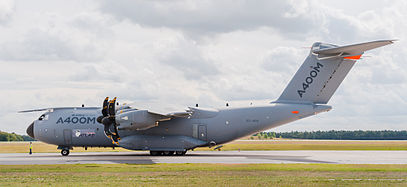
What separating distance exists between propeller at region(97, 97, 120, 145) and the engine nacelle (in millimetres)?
422

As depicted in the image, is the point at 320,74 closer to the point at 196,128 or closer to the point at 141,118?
the point at 196,128

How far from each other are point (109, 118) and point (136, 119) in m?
1.83

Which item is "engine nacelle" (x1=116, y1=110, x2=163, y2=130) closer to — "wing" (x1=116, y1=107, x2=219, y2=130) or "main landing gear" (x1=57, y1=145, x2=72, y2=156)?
"wing" (x1=116, y1=107, x2=219, y2=130)

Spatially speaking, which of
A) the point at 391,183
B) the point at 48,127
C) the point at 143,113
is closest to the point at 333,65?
the point at 143,113

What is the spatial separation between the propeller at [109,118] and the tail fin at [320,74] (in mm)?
12184

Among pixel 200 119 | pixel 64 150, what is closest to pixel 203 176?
pixel 200 119

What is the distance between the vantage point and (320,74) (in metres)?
32.6

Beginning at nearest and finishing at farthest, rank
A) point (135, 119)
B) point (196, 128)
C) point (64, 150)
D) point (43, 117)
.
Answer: point (135, 119), point (196, 128), point (64, 150), point (43, 117)

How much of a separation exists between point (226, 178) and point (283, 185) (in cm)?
282

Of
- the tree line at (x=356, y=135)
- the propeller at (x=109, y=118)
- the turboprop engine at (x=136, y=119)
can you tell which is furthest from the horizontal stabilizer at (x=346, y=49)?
the tree line at (x=356, y=135)

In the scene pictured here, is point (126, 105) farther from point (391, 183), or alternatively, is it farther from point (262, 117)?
point (391, 183)

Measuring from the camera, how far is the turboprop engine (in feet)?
102

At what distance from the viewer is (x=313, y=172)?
20266 mm

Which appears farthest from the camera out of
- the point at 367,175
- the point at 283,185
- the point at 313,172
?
the point at 313,172
